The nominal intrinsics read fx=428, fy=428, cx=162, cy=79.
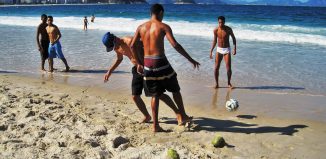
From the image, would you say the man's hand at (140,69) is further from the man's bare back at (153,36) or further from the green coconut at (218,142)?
the green coconut at (218,142)

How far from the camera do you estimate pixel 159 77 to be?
5.48 m

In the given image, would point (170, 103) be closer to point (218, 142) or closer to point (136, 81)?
point (136, 81)

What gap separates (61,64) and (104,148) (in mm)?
7494

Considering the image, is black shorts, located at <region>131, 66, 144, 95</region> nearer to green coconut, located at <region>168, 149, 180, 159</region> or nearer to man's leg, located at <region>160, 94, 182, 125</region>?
man's leg, located at <region>160, 94, 182, 125</region>

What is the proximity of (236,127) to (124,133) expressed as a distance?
5.30 feet

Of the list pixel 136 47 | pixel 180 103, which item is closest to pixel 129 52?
pixel 136 47

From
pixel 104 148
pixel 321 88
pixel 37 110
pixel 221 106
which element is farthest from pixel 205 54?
pixel 104 148

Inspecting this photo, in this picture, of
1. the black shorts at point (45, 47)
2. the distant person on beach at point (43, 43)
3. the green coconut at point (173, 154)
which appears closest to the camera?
the green coconut at point (173, 154)

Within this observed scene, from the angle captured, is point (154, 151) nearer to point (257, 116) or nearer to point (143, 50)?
point (143, 50)

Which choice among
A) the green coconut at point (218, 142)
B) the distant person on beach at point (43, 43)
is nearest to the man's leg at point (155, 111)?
the green coconut at point (218, 142)

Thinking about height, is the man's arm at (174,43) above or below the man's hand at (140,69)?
above

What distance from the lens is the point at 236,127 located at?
6121 mm

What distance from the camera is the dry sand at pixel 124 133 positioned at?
488 cm

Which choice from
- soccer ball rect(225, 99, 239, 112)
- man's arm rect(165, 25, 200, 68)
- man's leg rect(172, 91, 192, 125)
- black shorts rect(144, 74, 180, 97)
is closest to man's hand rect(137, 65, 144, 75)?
black shorts rect(144, 74, 180, 97)
